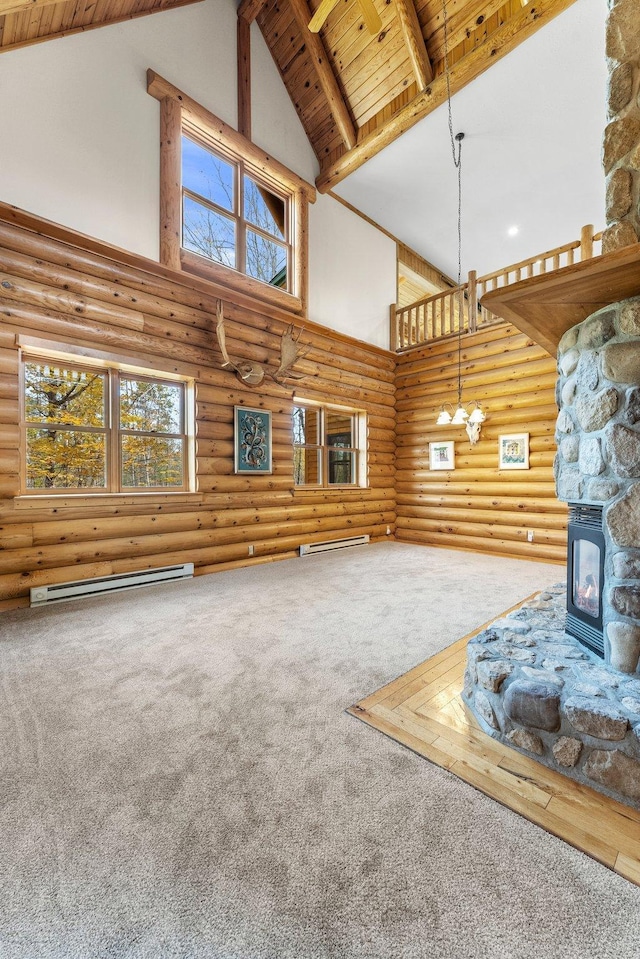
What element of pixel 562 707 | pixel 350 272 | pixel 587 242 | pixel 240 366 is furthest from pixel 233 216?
pixel 562 707

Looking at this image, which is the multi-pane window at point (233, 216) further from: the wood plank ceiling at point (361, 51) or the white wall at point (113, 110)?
the wood plank ceiling at point (361, 51)

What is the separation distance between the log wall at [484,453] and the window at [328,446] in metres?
0.93

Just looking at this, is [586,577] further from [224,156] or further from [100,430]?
[224,156]

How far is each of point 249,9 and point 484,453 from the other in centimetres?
649

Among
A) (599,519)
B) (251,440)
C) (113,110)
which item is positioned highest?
(113,110)

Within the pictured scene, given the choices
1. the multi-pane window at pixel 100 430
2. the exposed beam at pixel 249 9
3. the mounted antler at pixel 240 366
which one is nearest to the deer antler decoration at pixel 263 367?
the mounted antler at pixel 240 366

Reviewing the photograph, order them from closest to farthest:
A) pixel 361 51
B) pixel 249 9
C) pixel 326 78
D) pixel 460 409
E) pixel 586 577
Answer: pixel 586 577 → pixel 249 9 → pixel 361 51 → pixel 326 78 → pixel 460 409

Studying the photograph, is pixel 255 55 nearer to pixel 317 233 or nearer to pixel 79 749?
pixel 317 233

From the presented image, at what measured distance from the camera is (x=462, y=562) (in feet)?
17.7

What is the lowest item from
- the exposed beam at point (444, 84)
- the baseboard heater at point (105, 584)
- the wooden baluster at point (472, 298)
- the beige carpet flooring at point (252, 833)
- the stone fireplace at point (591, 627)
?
the beige carpet flooring at point (252, 833)

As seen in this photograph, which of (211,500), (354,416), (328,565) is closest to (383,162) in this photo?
(354,416)

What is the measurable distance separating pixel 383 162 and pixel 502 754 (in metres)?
7.08

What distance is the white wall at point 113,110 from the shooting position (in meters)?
3.49

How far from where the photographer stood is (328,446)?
21.8 ft
